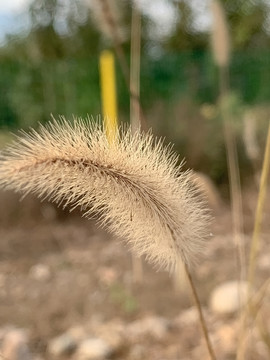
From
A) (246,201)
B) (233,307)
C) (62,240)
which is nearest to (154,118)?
(246,201)

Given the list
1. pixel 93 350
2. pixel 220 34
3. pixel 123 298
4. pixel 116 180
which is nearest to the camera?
pixel 116 180

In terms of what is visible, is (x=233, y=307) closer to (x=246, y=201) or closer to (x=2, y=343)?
(x=2, y=343)

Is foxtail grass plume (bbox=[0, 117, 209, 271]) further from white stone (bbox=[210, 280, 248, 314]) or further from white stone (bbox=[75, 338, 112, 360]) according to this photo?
white stone (bbox=[210, 280, 248, 314])

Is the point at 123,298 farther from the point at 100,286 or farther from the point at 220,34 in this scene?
the point at 220,34

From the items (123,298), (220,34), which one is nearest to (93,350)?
(123,298)

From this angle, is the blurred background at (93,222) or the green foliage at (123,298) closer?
the blurred background at (93,222)

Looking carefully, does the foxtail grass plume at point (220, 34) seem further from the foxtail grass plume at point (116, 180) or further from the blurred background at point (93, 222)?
the foxtail grass plume at point (116, 180)

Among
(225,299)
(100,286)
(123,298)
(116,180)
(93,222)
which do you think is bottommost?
(116,180)

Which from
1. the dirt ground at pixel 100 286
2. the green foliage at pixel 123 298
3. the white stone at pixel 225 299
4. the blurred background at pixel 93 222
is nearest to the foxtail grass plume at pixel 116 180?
the blurred background at pixel 93 222
